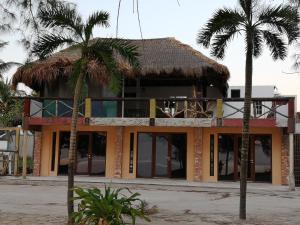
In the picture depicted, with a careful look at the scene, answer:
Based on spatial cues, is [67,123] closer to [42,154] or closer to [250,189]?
[42,154]

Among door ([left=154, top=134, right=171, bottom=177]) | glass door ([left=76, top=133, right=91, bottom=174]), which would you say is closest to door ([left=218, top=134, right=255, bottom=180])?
door ([left=154, top=134, right=171, bottom=177])

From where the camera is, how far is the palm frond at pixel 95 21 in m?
8.67

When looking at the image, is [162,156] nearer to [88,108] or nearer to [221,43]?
[88,108]

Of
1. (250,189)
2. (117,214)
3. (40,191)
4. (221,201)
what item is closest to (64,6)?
(117,214)

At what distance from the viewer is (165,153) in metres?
19.5

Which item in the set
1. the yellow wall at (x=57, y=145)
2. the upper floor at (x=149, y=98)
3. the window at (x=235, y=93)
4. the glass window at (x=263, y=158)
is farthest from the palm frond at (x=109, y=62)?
the window at (x=235, y=93)

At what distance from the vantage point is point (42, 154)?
2042 centimetres

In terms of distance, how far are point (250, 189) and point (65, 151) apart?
833cm

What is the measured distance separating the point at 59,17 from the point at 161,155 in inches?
500

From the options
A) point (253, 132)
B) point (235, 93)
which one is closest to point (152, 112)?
point (253, 132)

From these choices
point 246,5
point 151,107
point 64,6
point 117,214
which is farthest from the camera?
point 151,107

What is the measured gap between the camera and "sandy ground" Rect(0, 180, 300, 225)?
9.36 m

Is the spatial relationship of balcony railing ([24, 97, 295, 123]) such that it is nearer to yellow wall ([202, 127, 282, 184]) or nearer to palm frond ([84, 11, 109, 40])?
yellow wall ([202, 127, 282, 184])

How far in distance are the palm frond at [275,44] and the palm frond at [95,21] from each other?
3446mm
